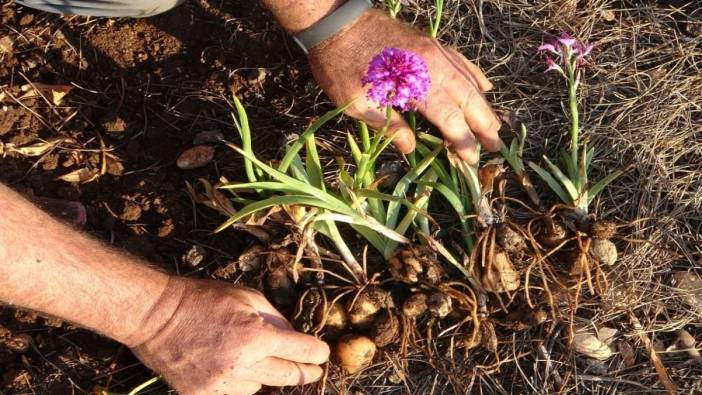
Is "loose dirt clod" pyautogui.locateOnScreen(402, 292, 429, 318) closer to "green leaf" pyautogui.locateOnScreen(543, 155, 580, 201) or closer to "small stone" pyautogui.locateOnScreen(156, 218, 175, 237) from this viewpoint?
"green leaf" pyautogui.locateOnScreen(543, 155, 580, 201)

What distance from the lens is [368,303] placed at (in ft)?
5.54

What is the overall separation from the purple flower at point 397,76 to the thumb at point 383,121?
0.88 ft

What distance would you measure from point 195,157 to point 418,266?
0.71 m

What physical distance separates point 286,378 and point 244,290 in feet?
0.77

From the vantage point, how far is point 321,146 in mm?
1856

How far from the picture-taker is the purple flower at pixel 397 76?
4.48 feet

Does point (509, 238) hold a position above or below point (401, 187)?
below

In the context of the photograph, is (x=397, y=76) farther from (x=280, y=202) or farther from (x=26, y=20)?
(x=26, y=20)

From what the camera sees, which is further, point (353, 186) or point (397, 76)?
point (353, 186)

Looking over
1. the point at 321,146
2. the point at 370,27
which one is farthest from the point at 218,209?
the point at 370,27

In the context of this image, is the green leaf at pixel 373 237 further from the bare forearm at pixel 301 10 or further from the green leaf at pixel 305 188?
the bare forearm at pixel 301 10

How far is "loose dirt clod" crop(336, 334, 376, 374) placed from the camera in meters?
1.64

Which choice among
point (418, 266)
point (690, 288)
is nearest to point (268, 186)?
point (418, 266)

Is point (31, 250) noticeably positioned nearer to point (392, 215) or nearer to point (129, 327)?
point (129, 327)
